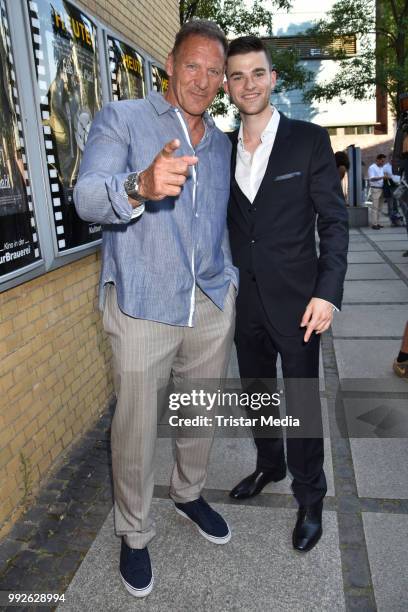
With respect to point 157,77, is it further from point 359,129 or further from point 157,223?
point 359,129

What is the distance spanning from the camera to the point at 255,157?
8.19ft

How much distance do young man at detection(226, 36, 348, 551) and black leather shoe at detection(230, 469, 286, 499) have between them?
0.39 m

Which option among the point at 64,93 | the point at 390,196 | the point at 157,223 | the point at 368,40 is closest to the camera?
the point at 157,223

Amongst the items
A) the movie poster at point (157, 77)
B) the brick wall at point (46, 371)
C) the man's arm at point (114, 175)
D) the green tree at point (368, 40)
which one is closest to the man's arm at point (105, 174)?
the man's arm at point (114, 175)

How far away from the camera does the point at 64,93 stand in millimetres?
3350

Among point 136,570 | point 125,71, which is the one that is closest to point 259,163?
point 136,570

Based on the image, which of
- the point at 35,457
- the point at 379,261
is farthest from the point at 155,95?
the point at 379,261

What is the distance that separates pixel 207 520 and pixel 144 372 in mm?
900

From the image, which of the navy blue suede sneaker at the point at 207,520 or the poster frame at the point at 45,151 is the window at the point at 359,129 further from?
the navy blue suede sneaker at the point at 207,520

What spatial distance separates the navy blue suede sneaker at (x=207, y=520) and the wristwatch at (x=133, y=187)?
1634 mm

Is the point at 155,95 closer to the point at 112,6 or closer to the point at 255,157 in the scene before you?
the point at 255,157

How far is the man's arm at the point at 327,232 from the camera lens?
2.35 m
